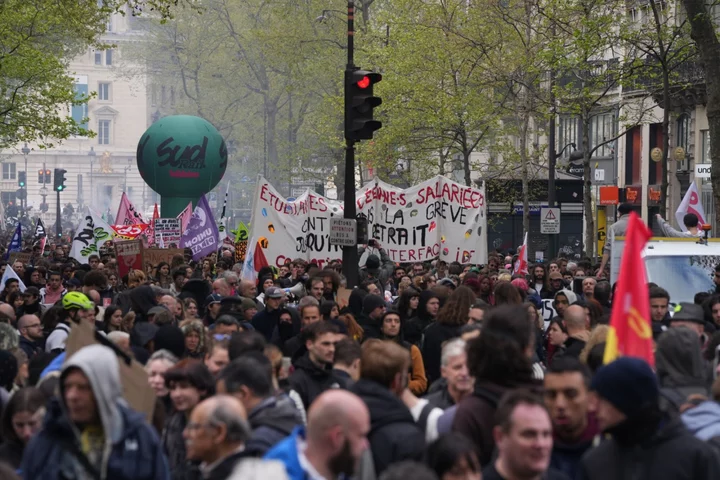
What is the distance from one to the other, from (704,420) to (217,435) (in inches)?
79.9

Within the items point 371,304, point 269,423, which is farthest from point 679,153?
point 269,423

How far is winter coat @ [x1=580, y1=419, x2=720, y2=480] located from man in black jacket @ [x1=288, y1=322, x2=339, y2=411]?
105 inches

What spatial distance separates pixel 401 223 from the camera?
2045 cm

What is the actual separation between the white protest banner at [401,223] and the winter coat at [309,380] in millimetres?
12507

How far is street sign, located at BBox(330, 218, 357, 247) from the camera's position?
50.5 feet

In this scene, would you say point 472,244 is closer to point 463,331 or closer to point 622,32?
point 622,32

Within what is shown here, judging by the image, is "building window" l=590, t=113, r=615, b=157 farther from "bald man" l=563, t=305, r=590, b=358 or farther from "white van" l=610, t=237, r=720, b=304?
"bald man" l=563, t=305, r=590, b=358

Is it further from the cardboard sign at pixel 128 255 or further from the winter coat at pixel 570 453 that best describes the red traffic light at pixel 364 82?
the winter coat at pixel 570 453

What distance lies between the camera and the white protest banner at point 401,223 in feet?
66.9

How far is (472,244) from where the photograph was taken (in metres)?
20.8

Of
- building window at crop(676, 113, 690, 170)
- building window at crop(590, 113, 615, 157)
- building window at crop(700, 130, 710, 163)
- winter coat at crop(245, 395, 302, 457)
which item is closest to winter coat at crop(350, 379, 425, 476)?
winter coat at crop(245, 395, 302, 457)

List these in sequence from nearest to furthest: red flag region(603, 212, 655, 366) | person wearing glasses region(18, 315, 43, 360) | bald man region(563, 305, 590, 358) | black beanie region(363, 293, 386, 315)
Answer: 1. red flag region(603, 212, 655, 366)
2. bald man region(563, 305, 590, 358)
3. person wearing glasses region(18, 315, 43, 360)
4. black beanie region(363, 293, 386, 315)

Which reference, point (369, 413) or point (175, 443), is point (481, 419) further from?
point (175, 443)

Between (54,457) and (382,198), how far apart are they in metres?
16.0
